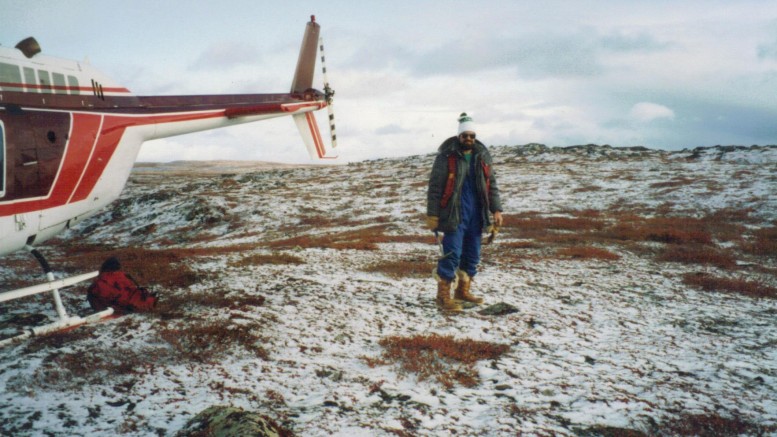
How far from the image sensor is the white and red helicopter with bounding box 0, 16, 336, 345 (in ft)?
20.5

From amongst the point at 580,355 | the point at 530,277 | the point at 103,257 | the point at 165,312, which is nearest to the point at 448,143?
the point at 580,355

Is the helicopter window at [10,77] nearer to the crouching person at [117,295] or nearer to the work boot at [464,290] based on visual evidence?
the crouching person at [117,295]

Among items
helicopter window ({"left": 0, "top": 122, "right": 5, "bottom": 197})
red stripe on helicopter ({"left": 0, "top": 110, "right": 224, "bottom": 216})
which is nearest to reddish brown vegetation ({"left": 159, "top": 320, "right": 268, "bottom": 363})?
red stripe on helicopter ({"left": 0, "top": 110, "right": 224, "bottom": 216})

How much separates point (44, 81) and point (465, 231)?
725cm

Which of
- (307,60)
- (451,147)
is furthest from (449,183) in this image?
(307,60)

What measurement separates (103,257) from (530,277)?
1275 centimetres

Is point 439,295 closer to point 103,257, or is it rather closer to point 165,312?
point 165,312

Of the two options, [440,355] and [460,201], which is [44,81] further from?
[440,355]

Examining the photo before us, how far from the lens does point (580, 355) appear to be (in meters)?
6.23

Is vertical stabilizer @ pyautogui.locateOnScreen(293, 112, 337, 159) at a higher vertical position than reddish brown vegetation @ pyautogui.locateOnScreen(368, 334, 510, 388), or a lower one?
higher

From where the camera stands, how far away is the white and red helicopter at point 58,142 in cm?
626

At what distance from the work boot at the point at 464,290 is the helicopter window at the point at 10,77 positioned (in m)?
7.71

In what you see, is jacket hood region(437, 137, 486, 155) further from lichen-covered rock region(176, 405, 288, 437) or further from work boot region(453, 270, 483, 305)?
lichen-covered rock region(176, 405, 288, 437)

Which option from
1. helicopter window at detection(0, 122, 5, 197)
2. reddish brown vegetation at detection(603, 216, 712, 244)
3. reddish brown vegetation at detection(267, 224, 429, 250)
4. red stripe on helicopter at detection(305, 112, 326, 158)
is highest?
red stripe on helicopter at detection(305, 112, 326, 158)
